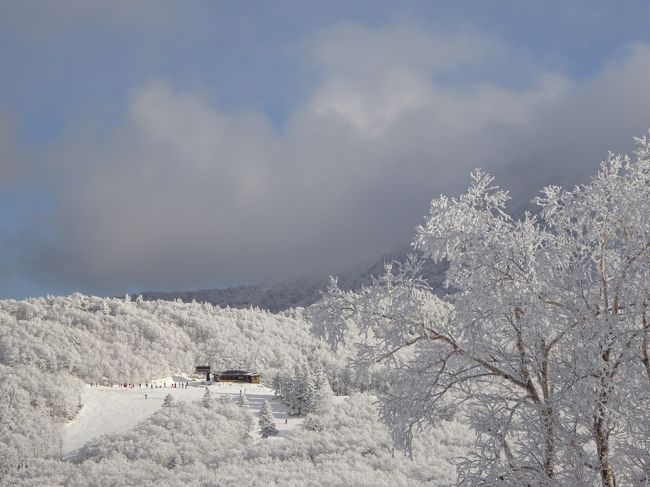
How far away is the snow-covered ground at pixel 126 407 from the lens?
63562 mm

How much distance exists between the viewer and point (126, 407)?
71.0 m

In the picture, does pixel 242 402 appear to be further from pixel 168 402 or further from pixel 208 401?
pixel 168 402

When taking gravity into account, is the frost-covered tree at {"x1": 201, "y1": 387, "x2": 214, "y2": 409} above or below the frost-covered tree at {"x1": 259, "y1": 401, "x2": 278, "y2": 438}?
above

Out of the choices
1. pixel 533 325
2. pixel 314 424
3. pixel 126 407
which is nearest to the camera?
pixel 533 325

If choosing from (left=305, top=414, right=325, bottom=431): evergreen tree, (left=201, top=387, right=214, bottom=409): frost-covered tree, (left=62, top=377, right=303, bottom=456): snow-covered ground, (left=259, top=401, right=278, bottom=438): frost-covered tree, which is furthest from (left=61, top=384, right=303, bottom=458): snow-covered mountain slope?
(left=201, top=387, right=214, bottom=409): frost-covered tree

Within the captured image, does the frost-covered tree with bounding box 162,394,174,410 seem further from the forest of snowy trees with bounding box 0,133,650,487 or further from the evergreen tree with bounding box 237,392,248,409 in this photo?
the forest of snowy trees with bounding box 0,133,650,487

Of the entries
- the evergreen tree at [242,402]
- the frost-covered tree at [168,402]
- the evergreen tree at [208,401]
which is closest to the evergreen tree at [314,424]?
the evergreen tree at [242,402]

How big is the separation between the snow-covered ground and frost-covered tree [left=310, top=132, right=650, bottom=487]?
2064 inches

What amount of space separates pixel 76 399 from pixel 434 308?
Answer: 73690 mm

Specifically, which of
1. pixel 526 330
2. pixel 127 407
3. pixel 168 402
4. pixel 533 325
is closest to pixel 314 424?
pixel 168 402

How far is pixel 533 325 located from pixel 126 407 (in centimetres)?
7048

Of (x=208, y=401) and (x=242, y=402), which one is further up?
(x=208, y=401)

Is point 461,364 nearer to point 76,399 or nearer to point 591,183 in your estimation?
point 591,183

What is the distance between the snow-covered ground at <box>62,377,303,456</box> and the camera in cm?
6356
